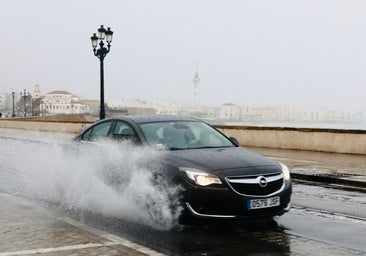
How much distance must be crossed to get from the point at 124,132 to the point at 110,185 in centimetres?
83

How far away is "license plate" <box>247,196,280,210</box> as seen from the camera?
7.00 metres

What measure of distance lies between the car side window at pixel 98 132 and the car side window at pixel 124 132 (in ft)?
0.96

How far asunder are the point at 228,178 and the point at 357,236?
1.67 metres

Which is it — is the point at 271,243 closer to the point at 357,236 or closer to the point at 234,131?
the point at 357,236

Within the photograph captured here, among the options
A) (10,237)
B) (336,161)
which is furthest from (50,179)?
(336,161)

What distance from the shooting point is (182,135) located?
8523 mm

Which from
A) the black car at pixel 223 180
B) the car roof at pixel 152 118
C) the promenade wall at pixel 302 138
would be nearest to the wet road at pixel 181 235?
the black car at pixel 223 180

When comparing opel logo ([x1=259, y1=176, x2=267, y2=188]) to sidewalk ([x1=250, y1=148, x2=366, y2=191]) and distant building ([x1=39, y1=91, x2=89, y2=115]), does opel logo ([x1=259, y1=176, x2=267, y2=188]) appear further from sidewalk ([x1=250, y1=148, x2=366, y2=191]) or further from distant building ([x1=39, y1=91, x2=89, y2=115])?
distant building ([x1=39, y1=91, x2=89, y2=115])

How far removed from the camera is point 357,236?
6.94 m

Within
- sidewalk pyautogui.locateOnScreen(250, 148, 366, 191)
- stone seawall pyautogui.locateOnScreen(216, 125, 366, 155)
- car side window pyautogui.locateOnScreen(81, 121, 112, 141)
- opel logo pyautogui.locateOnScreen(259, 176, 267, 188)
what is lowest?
sidewalk pyautogui.locateOnScreen(250, 148, 366, 191)

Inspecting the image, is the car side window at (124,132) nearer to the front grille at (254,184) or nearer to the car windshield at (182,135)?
the car windshield at (182,135)

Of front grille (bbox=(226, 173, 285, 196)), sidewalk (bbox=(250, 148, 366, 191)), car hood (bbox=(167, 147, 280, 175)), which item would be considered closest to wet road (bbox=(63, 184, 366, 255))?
front grille (bbox=(226, 173, 285, 196))

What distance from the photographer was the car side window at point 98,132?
9.34 metres

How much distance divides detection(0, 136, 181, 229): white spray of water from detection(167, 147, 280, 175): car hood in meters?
0.31
